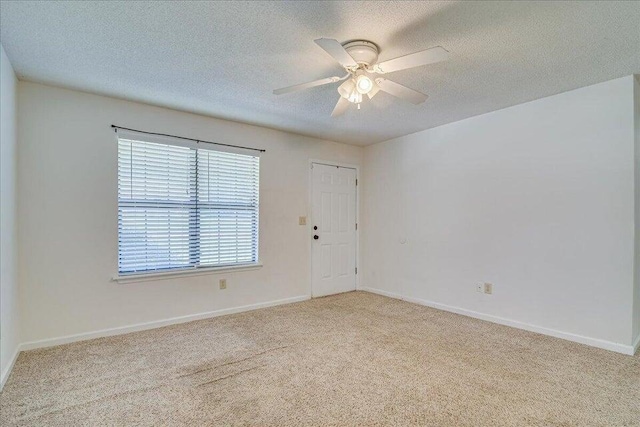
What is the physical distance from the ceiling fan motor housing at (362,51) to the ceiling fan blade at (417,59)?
12 centimetres

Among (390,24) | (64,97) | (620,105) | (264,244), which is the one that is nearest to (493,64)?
(390,24)

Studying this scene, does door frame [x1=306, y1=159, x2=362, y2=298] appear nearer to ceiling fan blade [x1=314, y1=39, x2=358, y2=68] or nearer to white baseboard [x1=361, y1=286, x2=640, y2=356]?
white baseboard [x1=361, y1=286, x2=640, y2=356]

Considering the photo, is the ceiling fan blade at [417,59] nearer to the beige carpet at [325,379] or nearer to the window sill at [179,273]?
the beige carpet at [325,379]

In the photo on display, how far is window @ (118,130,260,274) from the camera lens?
3.32m

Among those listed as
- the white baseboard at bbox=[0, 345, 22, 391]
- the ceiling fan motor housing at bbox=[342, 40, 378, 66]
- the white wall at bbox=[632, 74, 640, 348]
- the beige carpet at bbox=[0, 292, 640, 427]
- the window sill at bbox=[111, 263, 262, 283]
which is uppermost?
the ceiling fan motor housing at bbox=[342, 40, 378, 66]

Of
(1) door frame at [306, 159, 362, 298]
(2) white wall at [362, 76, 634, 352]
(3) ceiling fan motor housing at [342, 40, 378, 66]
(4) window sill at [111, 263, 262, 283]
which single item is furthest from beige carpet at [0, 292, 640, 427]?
(3) ceiling fan motor housing at [342, 40, 378, 66]

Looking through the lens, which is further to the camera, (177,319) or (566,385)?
(177,319)

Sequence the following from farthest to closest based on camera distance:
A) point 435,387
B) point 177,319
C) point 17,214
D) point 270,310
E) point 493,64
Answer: point 270,310
point 177,319
point 17,214
point 493,64
point 435,387

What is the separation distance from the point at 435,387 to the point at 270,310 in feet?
7.65

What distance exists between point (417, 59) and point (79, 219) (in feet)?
10.5

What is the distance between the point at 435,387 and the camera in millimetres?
2205

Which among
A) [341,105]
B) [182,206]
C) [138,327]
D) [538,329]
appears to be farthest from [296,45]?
[538,329]

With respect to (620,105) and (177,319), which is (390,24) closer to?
(620,105)

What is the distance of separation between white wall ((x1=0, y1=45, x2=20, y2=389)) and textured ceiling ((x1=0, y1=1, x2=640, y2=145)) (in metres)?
0.26
